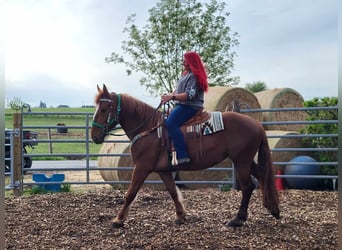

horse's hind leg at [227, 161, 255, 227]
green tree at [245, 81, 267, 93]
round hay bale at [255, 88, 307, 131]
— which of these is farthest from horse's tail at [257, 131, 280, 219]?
green tree at [245, 81, 267, 93]

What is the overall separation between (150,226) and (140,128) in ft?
3.49

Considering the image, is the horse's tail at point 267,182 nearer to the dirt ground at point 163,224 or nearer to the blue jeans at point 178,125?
the dirt ground at point 163,224

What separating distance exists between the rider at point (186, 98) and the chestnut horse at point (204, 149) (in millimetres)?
140

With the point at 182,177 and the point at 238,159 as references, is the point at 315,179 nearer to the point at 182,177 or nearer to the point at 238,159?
the point at 182,177

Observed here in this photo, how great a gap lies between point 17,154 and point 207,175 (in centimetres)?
340

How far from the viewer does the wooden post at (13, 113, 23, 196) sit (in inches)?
280

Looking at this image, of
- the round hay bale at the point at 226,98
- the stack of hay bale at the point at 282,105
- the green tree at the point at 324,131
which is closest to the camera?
the green tree at the point at 324,131

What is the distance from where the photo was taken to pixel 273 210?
4.59 meters

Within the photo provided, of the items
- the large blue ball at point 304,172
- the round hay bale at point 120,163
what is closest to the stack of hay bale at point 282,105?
the large blue ball at point 304,172

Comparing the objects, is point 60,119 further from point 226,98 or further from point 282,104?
point 226,98

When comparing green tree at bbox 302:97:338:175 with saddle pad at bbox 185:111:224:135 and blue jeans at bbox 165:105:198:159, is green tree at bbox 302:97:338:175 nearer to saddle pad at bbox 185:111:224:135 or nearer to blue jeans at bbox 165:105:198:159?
saddle pad at bbox 185:111:224:135

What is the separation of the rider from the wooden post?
12.1 ft

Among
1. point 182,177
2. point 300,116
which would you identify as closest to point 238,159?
point 182,177

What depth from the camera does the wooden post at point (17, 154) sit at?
7.11m
